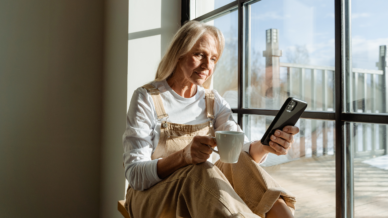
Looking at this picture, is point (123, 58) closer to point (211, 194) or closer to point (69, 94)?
point (69, 94)

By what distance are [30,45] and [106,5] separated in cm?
59

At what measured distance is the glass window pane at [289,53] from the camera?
1.03 m

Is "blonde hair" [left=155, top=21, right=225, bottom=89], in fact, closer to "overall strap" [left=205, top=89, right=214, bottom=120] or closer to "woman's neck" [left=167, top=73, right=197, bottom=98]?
"woman's neck" [left=167, top=73, right=197, bottom=98]

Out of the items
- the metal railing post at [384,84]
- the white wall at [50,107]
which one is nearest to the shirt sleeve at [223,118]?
the metal railing post at [384,84]

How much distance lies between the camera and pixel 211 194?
80cm

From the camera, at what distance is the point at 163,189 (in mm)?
936

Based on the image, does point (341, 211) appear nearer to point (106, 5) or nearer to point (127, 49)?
point (127, 49)

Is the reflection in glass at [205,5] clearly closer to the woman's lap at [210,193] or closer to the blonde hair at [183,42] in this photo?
the blonde hair at [183,42]

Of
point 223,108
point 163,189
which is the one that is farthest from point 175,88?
point 163,189

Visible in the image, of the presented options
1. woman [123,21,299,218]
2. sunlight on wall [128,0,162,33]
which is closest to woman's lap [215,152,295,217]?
woman [123,21,299,218]

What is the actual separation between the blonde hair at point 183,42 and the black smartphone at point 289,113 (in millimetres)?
513

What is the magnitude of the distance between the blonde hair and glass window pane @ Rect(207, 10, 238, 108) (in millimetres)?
222

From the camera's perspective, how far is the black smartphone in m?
0.86

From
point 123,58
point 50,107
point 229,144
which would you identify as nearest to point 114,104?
point 123,58
